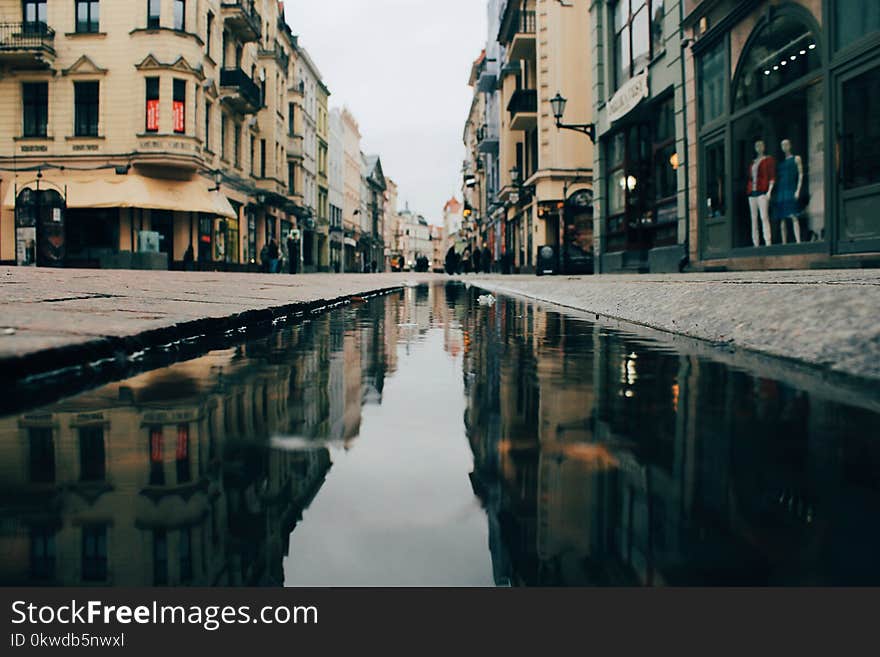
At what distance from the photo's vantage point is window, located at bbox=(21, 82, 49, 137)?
28125mm

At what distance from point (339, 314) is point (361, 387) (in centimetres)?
465

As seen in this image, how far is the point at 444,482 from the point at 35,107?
31453mm

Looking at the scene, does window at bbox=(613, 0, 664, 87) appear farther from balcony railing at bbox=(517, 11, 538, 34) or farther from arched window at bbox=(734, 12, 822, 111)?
balcony railing at bbox=(517, 11, 538, 34)

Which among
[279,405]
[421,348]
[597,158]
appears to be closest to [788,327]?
[421,348]

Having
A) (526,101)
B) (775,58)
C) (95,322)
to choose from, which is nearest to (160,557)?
(95,322)

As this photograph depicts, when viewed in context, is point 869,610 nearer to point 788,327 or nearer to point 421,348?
point 788,327

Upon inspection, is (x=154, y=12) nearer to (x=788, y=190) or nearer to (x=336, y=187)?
(x=788, y=190)

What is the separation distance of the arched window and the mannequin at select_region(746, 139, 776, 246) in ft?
2.82

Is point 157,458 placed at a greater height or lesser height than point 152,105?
lesser

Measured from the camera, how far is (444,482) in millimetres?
1632

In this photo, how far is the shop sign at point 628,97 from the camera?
55.0 ft

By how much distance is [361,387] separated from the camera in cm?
300

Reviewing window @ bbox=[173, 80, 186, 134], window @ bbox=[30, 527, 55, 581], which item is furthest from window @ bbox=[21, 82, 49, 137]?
window @ bbox=[30, 527, 55, 581]

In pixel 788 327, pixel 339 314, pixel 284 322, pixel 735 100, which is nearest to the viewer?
pixel 788 327
